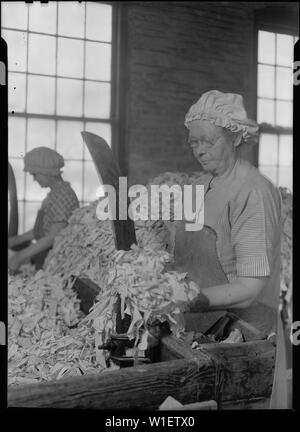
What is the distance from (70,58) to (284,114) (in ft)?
2.17

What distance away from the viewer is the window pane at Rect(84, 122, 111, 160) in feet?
5.13

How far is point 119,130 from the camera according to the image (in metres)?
1.58

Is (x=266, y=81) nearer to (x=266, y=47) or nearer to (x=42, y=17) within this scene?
(x=266, y=47)

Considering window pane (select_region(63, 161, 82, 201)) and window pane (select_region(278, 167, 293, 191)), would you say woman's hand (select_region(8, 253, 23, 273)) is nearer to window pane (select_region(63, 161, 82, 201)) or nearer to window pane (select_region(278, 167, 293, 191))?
window pane (select_region(63, 161, 82, 201))

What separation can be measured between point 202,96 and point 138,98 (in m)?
0.19

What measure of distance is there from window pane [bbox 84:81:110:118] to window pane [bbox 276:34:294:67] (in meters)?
0.53

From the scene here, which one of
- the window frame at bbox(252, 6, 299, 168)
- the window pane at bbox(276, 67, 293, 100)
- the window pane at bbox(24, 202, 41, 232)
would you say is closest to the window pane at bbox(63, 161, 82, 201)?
the window pane at bbox(24, 202, 41, 232)

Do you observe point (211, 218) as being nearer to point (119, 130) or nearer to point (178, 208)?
point (178, 208)

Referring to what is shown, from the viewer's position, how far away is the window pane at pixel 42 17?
5.10ft

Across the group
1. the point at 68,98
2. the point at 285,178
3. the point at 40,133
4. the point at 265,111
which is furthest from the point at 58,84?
the point at 285,178

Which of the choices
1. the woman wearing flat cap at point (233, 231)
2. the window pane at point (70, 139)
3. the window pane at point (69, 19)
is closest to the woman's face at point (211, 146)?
the woman wearing flat cap at point (233, 231)

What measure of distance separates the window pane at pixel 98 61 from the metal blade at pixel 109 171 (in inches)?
6.8

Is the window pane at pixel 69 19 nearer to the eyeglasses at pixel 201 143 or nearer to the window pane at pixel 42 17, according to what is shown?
the window pane at pixel 42 17
